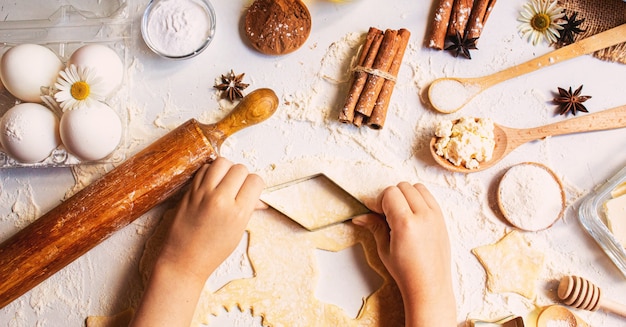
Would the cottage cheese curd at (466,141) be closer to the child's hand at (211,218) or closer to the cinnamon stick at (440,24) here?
the cinnamon stick at (440,24)

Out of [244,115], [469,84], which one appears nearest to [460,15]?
[469,84]

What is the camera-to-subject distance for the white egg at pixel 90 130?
1.22 metres

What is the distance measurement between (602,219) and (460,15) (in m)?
0.65

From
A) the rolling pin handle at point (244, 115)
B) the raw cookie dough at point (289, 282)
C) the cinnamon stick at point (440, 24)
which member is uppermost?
the cinnamon stick at point (440, 24)

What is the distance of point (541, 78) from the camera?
143cm

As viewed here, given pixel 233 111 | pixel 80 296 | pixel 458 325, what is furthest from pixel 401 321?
pixel 80 296

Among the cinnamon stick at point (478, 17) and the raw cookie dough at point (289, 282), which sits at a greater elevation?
the cinnamon stick at point (478, 17)

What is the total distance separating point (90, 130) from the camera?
4.05 feet

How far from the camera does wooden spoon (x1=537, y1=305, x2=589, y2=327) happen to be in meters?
1.36

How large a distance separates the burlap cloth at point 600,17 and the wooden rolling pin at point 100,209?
102cm

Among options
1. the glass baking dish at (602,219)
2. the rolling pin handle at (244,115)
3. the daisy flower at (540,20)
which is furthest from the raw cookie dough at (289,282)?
the daisy flower at (540,20)

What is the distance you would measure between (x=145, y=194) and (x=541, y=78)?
1.07m

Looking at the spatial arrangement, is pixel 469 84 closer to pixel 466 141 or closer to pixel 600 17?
pixel 466 141

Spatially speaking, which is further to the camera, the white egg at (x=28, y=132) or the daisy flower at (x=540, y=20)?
the daisy flower at (x=540, y=20)
